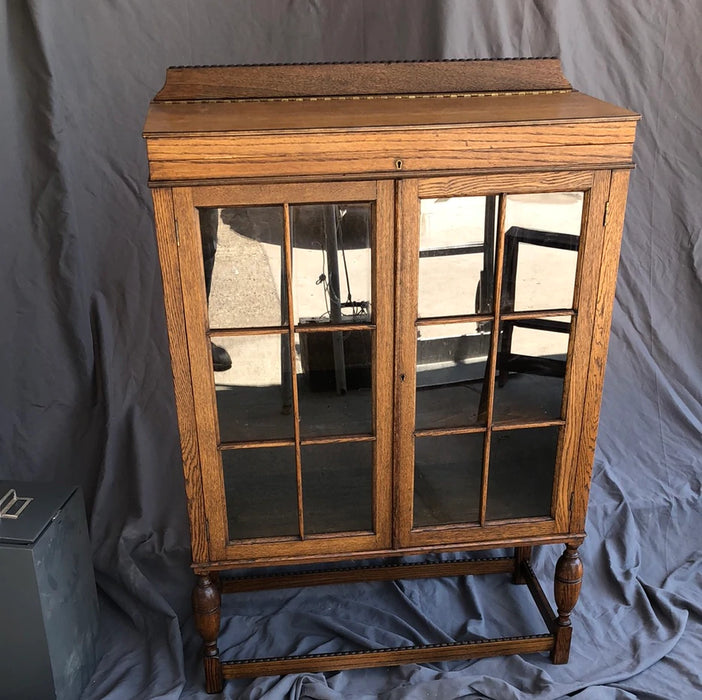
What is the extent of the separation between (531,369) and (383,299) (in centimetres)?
36

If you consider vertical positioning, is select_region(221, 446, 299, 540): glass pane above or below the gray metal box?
above

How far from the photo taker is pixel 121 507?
2.45 meters

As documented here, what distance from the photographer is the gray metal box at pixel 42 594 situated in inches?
69.2

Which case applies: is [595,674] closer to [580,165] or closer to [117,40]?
[580,165]

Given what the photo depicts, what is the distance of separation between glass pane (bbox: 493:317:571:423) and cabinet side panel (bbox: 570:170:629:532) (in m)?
0.06

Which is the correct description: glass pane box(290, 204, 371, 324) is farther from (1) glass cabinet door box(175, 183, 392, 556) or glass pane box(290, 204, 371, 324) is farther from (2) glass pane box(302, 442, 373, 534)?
(2) glass pane box(302, 442, 373, 534)

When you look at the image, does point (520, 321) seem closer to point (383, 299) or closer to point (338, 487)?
point (383, 299)

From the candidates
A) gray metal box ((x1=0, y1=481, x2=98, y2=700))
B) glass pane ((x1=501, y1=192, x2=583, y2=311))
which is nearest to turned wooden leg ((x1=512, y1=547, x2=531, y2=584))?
glass pane ((x1=501, y1=192, x2=583, y2=311))

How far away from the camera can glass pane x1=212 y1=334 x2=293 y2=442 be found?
161 centimetres

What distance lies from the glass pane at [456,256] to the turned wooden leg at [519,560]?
3.06 feet

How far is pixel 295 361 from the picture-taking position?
163cm

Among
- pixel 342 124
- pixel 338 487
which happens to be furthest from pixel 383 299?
pixel 338 487

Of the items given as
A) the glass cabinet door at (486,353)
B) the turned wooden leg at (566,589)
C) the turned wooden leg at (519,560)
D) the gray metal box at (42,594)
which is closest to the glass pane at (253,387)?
the glass cabinet door at (486,353)

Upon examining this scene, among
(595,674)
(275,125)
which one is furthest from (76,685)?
(275,125)
